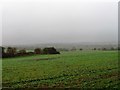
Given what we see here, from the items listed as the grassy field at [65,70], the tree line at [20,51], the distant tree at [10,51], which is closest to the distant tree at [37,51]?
the tree line at [20,51]

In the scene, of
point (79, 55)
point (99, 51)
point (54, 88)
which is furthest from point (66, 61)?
point (54, 88)

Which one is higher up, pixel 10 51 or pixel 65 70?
pixel 10 51

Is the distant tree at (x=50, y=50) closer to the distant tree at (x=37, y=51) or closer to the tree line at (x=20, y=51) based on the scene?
the tree line at (x=20, y=51)

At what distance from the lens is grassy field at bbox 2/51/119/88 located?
502 inches

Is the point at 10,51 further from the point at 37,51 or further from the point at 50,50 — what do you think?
the point at 50,50

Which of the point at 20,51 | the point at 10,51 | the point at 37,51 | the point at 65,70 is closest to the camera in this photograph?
the point at 65,70

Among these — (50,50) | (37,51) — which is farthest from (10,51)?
(50,50)

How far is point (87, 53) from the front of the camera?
57.9 ft

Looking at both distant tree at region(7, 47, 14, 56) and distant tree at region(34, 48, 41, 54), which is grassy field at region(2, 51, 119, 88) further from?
distant tree at region(7, 47, 14, 56)

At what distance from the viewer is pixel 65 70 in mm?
14586

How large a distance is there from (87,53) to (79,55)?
0.59m

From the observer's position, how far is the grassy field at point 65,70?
12742 millimetres

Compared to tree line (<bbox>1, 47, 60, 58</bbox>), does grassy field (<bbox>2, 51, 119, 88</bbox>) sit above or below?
below

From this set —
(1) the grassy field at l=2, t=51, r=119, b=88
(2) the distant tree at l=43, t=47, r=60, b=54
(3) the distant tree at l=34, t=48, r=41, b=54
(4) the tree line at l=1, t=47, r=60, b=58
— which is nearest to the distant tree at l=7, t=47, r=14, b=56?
(4) the tree line at l=1, t=47, r=60, b=58
